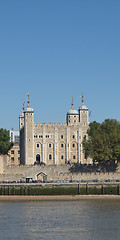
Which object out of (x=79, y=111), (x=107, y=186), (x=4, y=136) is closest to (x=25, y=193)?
(x=107, y=186)

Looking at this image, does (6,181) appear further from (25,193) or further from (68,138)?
(68,138)

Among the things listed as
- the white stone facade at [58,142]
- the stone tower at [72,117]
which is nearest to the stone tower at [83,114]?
the white stone facade at [58,142]

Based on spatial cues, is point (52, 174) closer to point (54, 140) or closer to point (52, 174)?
point (52, 174)

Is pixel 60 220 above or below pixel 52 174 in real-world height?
below

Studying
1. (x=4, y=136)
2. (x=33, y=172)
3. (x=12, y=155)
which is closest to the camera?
(x=33, y=172)

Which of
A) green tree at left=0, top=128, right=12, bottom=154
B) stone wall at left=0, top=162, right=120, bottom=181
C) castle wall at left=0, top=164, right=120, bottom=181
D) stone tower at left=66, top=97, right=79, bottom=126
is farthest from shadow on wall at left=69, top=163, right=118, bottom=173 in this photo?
stone tower at left=66, top=97, right=79, bottom=126

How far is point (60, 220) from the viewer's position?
212 ft

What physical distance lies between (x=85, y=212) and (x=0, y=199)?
936 inches

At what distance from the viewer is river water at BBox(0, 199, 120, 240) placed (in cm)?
5566

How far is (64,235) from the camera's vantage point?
5525 cm

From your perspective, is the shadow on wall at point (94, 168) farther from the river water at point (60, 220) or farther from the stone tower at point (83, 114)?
the river water at point (60, 220)

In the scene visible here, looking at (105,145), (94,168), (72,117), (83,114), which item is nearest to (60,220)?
(105,145)

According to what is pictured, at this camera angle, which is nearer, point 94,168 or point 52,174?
point 52,174

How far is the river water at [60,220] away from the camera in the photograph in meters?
55.7
